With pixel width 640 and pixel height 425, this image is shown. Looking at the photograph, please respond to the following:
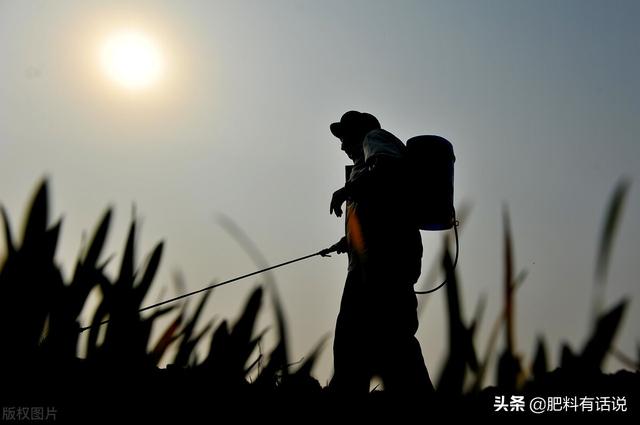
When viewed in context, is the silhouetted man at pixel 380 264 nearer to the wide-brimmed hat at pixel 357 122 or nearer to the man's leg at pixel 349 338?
the man's leg at pixel 349 338

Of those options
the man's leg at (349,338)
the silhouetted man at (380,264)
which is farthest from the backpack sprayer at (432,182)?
the man's leg at (349,338)

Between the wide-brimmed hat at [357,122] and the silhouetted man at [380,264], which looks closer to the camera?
the silhouetted man at [380,264]

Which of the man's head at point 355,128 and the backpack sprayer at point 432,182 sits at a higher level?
Answer: the man's head at point 355,128

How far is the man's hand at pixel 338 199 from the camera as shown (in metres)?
3.65

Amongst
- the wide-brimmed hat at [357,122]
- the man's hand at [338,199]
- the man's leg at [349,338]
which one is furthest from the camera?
the wide-brimmed hat at [357,122]

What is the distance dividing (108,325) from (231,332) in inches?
8.1

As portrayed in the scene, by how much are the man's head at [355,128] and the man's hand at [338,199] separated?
0.61m

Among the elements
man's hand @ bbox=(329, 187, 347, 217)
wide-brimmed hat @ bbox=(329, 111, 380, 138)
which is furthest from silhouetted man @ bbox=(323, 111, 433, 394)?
wide-brimmed hat @ bbox=(329, 111, 380, 138)

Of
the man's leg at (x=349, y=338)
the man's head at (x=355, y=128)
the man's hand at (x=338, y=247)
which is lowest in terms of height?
the man's leg at (x=349, y=338)

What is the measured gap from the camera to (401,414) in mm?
922

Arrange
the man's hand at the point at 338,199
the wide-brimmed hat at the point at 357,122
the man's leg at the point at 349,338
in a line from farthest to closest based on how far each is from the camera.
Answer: the wide-brimmed hat at the point at 357,122
the man's hand at the point at 338,199
the man's leg at the point at 349,338

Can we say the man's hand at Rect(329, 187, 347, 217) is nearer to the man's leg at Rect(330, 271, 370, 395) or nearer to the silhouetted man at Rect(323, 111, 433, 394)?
the silhouetted man at Rect(323, 111, 433, 394)

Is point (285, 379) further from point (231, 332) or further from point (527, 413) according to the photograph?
point (527, 413)

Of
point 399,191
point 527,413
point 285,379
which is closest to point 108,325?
point 285,379
